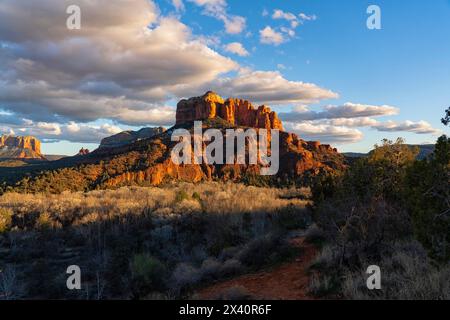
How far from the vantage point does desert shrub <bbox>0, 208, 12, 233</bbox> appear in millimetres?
19270

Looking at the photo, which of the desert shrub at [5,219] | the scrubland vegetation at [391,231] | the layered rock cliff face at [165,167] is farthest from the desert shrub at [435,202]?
the layered rock cliff face at [165,167]

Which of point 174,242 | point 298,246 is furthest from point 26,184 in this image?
point 298,246

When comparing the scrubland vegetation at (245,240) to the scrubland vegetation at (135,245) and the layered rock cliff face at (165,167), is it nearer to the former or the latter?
the scrubland vegetation at (135,245)

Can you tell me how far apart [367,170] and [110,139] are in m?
149

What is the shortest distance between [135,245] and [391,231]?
419 inches

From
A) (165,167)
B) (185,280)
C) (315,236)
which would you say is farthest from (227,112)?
(185,280)

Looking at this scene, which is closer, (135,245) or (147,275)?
(147,275)

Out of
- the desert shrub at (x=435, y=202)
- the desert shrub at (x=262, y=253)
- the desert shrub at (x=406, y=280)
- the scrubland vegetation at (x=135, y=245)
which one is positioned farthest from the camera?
the desert shrub at (x=262, y=253)

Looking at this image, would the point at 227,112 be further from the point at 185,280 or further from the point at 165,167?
the point at 185,280

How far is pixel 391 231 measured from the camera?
34.4 feet

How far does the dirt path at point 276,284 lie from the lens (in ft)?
28.3

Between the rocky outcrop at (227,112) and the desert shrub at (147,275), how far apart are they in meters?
89.5

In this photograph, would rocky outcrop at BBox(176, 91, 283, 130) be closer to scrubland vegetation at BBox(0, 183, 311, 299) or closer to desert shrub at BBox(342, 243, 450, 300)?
scrubland vegetation at BBox(0, 183, 311, 299)
